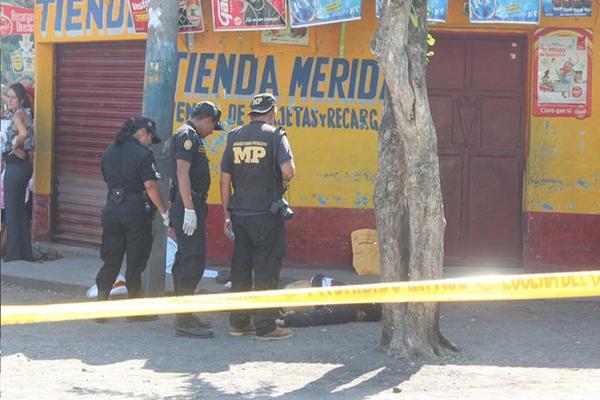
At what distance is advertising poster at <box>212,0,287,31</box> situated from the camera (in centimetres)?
970

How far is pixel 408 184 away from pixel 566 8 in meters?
3.32

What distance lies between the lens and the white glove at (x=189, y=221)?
7.86 metres

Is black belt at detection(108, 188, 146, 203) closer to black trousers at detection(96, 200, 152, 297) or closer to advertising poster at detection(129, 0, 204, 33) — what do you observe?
black trousers at detection(96, 200, 152, 297)

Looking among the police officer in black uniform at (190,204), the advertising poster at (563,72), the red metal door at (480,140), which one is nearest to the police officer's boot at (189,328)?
the police officer in black uniform at (190,204)

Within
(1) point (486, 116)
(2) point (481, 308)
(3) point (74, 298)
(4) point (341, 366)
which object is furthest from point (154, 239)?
(1) point (486, 116)

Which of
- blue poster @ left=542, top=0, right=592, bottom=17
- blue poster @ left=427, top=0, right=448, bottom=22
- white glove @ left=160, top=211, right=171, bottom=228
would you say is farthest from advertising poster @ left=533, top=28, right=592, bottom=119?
white glove @ left=160, top=211, right=171, bottom=228

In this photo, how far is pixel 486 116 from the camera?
10273mm

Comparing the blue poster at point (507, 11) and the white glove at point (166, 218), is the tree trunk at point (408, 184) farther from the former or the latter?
the blue poster at point (507, 11)

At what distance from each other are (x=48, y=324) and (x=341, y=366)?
2837 millimetres

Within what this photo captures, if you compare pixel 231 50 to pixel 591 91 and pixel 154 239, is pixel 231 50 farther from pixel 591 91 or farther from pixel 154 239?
pixel 591 91

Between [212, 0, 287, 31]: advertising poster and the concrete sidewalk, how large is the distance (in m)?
2.52

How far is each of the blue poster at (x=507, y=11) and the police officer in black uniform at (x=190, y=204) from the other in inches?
114

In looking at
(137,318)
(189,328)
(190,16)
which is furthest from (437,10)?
(137,318)

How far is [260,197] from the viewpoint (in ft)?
25.7
